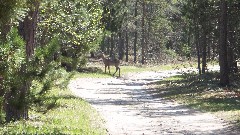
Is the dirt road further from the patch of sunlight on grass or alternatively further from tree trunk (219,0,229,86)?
tree trunk (219,0,229,86)

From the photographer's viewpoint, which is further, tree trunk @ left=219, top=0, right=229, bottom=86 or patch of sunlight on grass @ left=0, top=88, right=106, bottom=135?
tree trunk @ left=219, top=0, right=229, bottom=86

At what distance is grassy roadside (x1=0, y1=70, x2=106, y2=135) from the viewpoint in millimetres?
12656

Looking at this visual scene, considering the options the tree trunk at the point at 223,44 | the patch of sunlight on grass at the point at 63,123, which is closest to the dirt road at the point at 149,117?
the patch of sunlight on grass at the point at 63,123

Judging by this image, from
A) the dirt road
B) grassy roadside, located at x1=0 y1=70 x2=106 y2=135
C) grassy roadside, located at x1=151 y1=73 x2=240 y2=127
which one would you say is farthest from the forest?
the dirt road

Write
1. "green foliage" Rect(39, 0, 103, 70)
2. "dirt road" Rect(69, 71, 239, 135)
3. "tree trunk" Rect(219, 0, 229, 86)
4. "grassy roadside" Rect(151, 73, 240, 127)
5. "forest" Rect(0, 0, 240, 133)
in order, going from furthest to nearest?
"tree trunk" Rect(219, 0, 229, 86) → "grassy roadside" Rect(151, 73, 240, 127) → "green foliage" Rect(39, 0, 103, 70) → "dirt road" Rect(69, 71, 239, 135) → "forest" Rect(0, 0, 240, 133)

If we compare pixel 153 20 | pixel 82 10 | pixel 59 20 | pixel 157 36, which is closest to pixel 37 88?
pixel 59 20

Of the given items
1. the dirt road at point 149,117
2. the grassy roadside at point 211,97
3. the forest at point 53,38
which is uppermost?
the forest at point 53,38

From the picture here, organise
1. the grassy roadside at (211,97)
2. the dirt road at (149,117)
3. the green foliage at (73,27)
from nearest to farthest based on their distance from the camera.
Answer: the dirt road at (149,117) → the green foliage at (73,27) → the grassy roadside at (211,97)

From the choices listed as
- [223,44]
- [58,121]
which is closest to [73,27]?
[58,121]

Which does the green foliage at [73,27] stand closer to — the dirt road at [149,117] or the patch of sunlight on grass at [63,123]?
the patch of sunlight on grass at [63,123]

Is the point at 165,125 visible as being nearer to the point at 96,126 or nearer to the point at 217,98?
the point at 96,126

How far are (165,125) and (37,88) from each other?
4.93 meters

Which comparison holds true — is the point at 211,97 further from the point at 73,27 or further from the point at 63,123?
the point at 63,123

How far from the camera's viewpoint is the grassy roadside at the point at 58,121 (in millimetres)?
12656
